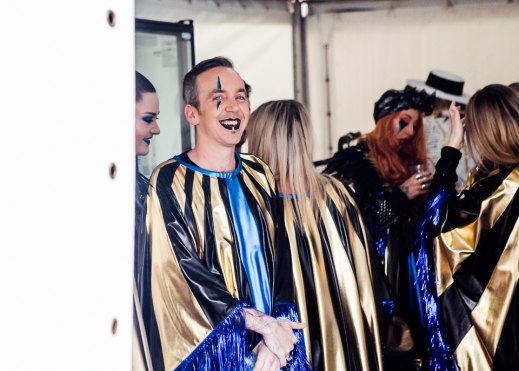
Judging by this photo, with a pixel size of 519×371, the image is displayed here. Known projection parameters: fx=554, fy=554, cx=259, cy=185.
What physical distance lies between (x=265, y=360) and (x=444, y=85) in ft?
8.15

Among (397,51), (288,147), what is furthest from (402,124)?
(288,147)

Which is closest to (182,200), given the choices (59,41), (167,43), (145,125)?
(145,125)

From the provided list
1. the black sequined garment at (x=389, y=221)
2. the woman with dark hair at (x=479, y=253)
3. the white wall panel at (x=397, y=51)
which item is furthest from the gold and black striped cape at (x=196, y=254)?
the white wall panel at (x=397, y=51)

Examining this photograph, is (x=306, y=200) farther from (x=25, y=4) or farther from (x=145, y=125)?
(x=25, y=4)

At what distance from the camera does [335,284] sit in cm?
225

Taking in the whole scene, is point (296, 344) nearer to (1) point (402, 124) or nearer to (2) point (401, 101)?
(1) point (402, 124)

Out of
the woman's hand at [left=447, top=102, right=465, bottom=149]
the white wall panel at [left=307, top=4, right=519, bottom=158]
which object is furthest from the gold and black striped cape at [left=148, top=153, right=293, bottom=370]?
the white wall panel at [left=307, top=4, right=519, bottom=158]

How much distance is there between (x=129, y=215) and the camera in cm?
93

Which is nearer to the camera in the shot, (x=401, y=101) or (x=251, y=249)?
(x=251, y=249)

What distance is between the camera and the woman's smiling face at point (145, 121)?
1.75 metres

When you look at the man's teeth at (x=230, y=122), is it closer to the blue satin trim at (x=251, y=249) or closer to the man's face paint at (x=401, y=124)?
the blue satin trim at (x=251, y=249)

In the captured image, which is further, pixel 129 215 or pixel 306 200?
pixel 306 200

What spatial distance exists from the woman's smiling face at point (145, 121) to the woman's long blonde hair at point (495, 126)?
144 centimetres

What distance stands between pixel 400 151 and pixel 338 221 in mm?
1144
